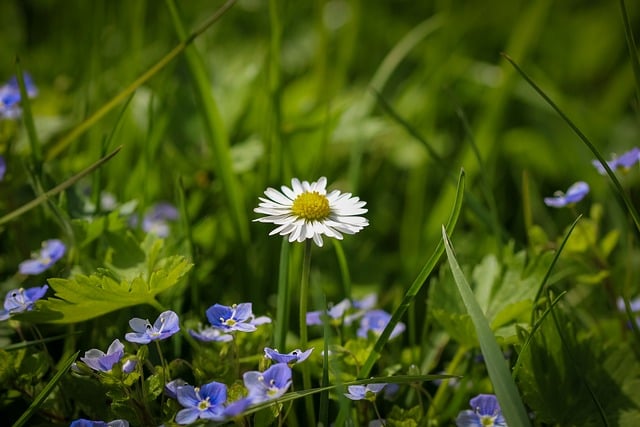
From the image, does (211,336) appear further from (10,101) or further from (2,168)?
(10,101)

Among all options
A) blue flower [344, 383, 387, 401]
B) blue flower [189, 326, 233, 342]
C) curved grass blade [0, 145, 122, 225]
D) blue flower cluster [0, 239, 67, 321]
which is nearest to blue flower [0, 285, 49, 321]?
blue flower cluster [0, 239, 67, 321]

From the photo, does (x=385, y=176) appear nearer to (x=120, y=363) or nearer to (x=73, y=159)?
(x=73, y=159)

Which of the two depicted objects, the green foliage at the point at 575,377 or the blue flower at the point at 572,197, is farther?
the blue flower at the point at 572,197

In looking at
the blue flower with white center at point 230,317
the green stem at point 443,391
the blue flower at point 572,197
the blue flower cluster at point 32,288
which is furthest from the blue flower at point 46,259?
the blue flower at point 572,197

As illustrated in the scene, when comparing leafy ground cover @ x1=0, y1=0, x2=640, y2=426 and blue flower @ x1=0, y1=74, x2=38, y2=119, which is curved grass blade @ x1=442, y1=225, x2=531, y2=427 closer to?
leafy ground cover @ x1=0, y1=0, x2=640, y2=426

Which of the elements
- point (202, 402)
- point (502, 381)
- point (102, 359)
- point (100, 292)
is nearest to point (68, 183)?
point (100, 292)

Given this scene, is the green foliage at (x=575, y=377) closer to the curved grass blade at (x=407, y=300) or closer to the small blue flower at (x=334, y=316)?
the curved grass blade at (x=407, y=300)

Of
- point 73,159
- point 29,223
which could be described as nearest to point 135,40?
point 73,159
